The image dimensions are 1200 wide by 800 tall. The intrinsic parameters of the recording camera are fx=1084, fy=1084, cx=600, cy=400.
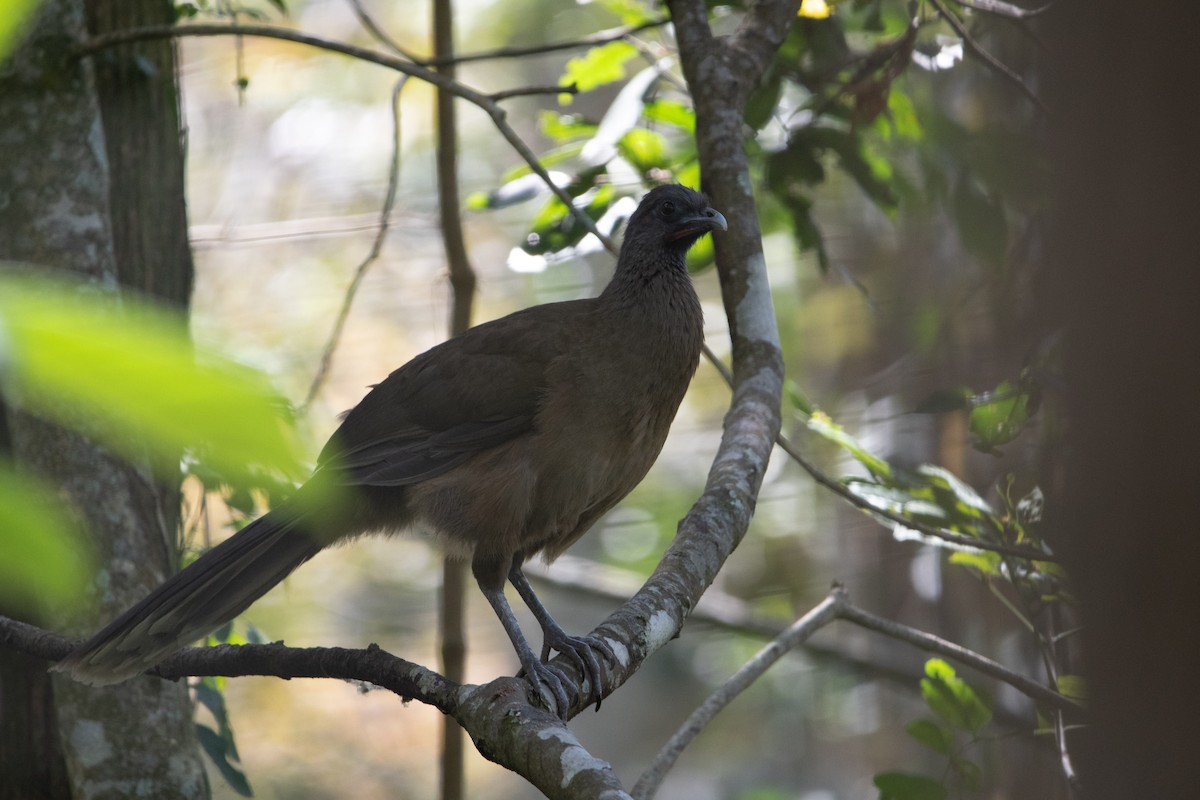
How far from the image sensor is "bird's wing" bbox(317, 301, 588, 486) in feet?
10.1

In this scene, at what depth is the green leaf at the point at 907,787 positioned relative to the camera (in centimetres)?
278

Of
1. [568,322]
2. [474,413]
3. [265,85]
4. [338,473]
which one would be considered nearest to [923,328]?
[568,322]

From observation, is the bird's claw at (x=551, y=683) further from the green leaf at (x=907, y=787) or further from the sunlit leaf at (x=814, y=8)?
the sunlit leaf at (x=814, y=8)

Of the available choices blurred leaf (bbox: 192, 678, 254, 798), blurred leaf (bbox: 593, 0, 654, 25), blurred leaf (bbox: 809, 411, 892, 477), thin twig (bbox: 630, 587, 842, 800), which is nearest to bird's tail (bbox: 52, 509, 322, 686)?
blurred leaf (bbox: 192, 678, 254, 798)

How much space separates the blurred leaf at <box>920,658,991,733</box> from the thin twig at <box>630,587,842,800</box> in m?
0.31

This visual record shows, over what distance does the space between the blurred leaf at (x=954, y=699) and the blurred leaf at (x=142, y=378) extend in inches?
113

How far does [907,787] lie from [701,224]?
168cm

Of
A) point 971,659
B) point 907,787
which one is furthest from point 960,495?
point 907,787

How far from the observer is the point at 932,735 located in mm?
2977

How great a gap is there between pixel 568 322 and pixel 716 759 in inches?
241

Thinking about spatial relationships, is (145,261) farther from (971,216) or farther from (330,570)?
(330,570)

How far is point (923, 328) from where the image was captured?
495 centimetres

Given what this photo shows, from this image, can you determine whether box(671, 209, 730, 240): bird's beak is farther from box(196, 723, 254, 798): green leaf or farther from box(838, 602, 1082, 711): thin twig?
box(196, 723, 254, 798): green leaf

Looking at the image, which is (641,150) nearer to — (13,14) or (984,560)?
(984,560)
